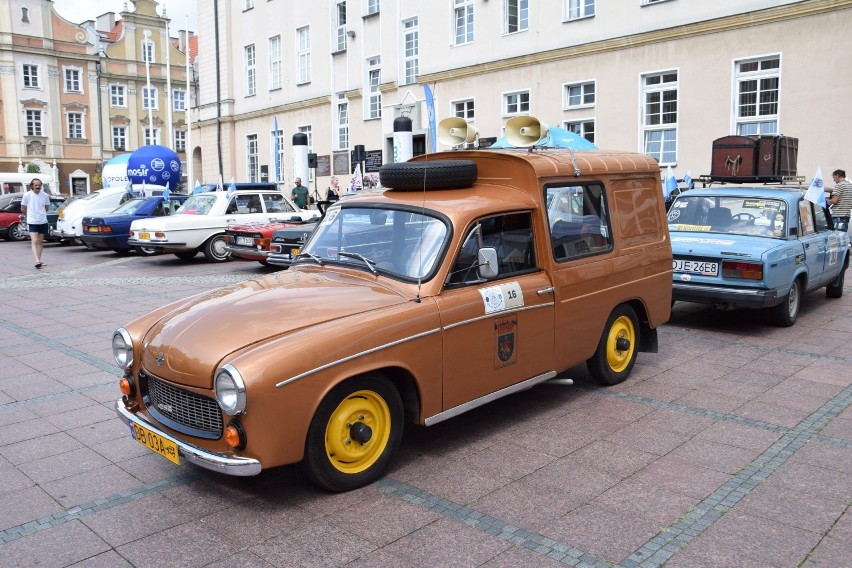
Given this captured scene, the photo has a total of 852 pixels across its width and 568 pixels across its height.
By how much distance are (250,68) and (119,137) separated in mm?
30026

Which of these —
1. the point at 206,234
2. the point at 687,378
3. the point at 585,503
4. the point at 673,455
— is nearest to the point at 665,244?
the point at 687,378

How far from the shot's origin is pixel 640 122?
19938 millimetres

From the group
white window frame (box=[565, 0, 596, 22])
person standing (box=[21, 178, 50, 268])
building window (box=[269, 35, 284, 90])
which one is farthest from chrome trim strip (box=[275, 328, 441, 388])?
building window (box=[269, 35, 284, 90])

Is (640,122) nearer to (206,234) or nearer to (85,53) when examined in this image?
(206,234)

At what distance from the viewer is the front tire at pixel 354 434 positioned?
13.4 ft

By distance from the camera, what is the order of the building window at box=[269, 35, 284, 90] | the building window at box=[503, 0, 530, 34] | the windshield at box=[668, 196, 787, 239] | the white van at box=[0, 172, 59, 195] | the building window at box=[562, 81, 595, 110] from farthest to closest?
the building window at box=[269, 35, 284, 90]
the white van at box=[0, 172, 59, 195]
the building window at box=[503, 0, 530, 34]
the building window at box=[562, 81, 595, 110]
the windshield at box=[668, 196, 787, 239]

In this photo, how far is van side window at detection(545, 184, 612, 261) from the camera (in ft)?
18.4

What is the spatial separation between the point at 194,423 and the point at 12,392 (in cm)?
323

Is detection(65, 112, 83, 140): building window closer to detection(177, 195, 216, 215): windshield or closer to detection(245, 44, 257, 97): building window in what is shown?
detection(245, 44, 257, 97): building window

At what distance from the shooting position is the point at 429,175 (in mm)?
5371

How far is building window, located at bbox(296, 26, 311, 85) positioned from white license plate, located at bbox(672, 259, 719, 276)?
26675 millimetres

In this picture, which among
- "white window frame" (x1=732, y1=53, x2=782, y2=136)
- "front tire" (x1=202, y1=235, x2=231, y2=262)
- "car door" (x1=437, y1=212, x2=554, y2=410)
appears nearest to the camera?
"car door" (x1=437, y1=212, x2=554, y2=410)

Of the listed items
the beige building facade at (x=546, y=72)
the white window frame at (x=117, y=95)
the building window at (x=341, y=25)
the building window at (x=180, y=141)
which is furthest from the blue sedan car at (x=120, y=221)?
the building window at (x=180, y=141)

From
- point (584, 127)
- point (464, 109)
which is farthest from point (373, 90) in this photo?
point (584, 127)
